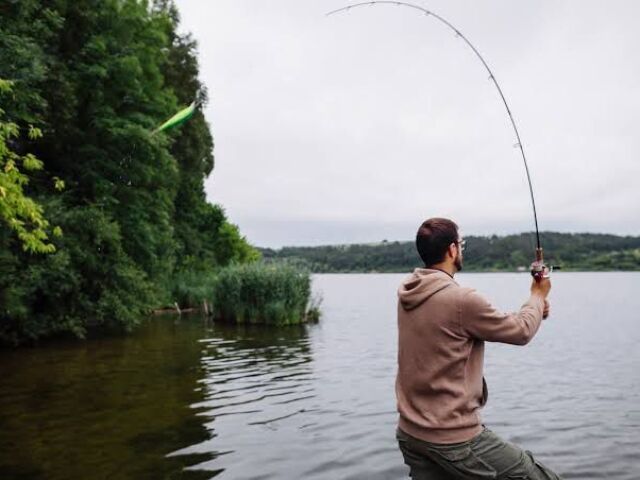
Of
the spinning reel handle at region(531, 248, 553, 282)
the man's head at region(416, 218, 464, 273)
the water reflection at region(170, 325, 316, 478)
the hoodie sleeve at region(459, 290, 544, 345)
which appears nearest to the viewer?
the hoodie sleeve at region(459, 290, 544, 345)

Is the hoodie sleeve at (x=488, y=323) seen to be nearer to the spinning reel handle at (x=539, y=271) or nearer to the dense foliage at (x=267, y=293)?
the spinning reel handle at (x=539, y=271)

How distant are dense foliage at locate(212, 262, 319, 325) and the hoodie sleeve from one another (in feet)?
69.2

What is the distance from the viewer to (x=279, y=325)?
2417cm

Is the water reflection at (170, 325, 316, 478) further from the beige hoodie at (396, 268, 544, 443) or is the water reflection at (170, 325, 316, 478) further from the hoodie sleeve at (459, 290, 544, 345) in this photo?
the hoodie sleeve at (459, 290, 544, 345)

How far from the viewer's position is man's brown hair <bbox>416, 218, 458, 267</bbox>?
3.52m

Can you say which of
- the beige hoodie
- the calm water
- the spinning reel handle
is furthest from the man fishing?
the calm water

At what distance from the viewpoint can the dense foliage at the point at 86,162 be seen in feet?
55.5

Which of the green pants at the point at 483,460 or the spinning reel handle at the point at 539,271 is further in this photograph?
the spinning reel handle at the point at 539,271

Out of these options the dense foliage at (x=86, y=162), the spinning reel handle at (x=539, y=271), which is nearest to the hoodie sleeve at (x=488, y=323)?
the spinning reel handle at (x=539, y=271)

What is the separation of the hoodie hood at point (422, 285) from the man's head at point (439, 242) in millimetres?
68

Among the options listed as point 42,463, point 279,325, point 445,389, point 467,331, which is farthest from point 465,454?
point 279,325

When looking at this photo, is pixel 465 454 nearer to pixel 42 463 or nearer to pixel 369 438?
pixel 369 438

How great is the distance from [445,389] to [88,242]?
18.3 metres

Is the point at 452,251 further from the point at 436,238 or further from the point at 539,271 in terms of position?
the point at 539,271
